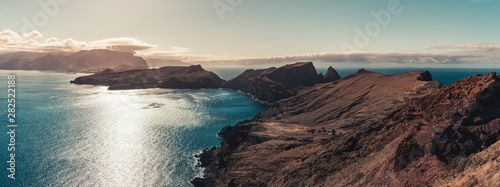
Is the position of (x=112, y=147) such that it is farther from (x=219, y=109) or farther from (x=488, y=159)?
(x=488, y=159)

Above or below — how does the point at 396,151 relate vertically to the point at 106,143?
above

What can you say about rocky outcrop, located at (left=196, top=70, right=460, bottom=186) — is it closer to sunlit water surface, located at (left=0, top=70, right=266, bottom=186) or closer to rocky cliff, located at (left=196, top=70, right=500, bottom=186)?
rocky cliff, located at (left=196, top=70, right=500, bottom=186)

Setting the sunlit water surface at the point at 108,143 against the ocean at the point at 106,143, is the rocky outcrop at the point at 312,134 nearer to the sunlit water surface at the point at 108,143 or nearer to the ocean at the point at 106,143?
the ocean at the point at 106,143

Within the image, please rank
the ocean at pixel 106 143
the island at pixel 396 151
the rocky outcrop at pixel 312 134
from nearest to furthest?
the island at pixel 396 151 < the rocky outcrop at pixel 312 134 < the ocean at pixel 106 143

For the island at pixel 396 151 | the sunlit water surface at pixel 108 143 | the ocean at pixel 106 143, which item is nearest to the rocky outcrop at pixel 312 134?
the island at pixel 396 151

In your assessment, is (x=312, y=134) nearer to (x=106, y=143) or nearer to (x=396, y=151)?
(x=396, y=151)

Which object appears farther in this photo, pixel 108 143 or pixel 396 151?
pixel 108 143

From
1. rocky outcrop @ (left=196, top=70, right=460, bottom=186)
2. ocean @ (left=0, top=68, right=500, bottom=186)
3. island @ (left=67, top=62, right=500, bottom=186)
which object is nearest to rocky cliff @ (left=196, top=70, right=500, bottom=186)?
island @ (left=67, top=62, right=500, bottom=186)

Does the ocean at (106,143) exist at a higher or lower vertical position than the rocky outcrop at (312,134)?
lower

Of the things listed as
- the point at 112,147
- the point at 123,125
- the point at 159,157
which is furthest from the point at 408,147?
the point at 123,125

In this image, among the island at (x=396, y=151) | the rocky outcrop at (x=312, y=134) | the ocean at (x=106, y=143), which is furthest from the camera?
the ocean at (x=106, y=143)

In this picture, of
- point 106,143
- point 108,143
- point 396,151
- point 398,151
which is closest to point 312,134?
point 396,151
